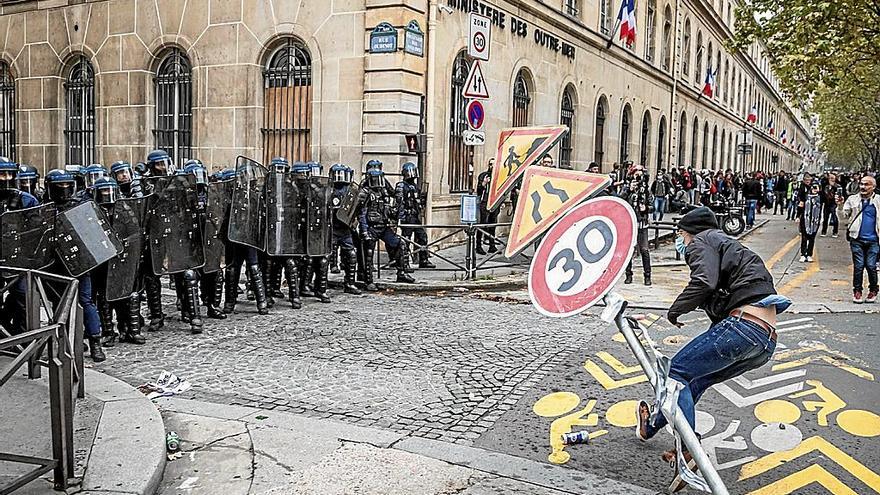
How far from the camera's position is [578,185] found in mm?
5746

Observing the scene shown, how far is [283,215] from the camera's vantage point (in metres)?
9.11

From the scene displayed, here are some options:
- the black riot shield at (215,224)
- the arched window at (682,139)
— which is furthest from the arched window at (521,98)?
the arched window at (682,139)

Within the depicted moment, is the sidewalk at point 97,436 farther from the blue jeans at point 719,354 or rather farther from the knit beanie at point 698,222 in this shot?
the knit beanie at point 698,222

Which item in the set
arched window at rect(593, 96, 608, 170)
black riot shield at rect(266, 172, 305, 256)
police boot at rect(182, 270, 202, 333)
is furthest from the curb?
arched window at rect(593, 96, 608, 170)

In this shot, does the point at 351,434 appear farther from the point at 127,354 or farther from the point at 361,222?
the point at 361,222

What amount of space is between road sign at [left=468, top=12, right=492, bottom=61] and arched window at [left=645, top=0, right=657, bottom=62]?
17.8 meters

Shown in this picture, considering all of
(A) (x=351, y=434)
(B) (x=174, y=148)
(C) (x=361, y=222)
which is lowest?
(A) (x=351, y=434)

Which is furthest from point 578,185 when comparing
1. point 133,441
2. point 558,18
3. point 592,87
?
point 592,87

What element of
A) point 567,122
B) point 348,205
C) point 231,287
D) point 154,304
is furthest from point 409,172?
point 567,122

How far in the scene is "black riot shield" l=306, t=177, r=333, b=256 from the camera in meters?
9.36

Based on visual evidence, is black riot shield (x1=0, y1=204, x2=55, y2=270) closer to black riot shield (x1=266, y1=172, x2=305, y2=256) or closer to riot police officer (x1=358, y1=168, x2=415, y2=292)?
black riot shield (x1=266, y1=172, x2=305, y2=256)

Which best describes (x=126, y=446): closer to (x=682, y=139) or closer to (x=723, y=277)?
(x=723, y=277)

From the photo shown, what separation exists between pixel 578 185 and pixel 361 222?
4.97 metres

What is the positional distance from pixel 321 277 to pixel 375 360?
3013 mm
